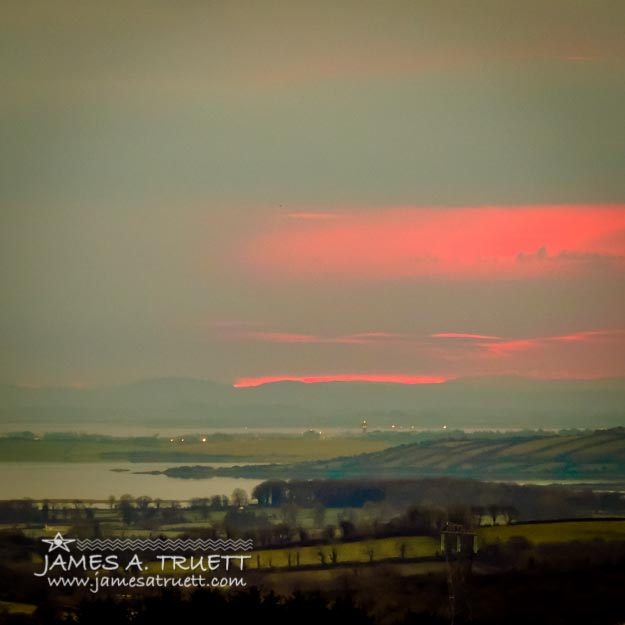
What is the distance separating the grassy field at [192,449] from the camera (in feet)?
19.4

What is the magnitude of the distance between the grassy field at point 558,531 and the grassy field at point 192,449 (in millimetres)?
592

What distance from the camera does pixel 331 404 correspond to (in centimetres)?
599

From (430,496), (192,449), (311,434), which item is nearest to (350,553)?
(430,496)

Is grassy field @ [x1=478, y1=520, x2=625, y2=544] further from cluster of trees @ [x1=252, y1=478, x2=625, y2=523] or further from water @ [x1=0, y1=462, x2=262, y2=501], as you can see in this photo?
water @ [x1=0, y1=462, x2=262, y2=501]

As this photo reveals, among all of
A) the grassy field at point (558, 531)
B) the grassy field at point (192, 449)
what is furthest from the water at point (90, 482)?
the grassy field at point (558, 531)

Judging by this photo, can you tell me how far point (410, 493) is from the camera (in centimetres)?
598

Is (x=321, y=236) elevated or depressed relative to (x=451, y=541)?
elevated

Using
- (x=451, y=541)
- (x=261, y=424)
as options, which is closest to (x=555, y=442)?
(x=451, y=541)

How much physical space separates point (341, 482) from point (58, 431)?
3.94ft

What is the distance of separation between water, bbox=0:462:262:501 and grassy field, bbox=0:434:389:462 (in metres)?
0.03

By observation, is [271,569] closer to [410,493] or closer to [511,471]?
[410,493]

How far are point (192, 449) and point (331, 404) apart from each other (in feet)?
2.01

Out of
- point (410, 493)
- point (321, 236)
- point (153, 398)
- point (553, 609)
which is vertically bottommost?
point (553, 609)

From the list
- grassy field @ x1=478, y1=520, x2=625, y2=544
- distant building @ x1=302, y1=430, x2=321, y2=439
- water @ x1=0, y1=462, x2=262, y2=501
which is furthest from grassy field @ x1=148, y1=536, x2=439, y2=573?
distant building @ x1=302, y1=430, x2=321, y2=439
